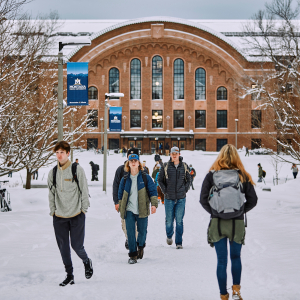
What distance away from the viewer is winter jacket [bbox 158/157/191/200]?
7602mm

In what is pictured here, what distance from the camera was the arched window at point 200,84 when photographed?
58375 millimetres

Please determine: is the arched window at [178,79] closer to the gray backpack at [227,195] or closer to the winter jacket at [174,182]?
Answer: the winter jacket at [174,182]

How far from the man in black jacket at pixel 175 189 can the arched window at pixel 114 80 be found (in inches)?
2031

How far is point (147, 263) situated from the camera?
6.37 metres

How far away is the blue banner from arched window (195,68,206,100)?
37.8 meters

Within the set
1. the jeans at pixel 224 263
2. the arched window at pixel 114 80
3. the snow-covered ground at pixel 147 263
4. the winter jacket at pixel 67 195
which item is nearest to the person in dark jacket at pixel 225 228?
the jeans at pixel 224 263

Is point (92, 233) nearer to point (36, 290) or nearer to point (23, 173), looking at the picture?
point (36, 290)

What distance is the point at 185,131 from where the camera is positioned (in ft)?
192

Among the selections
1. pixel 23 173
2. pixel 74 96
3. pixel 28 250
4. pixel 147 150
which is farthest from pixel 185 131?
pixel 28 250

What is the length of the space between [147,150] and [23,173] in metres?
25.8

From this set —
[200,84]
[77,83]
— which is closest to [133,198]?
[77,83]

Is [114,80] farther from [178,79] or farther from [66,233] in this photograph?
[66,233]

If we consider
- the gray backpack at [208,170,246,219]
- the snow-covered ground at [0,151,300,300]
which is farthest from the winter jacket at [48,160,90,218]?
the gray backpack at [208,170,246,219]

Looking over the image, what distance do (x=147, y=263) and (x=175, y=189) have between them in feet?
5.72
